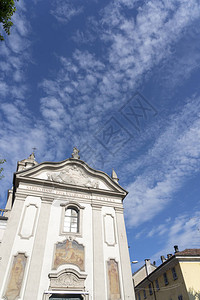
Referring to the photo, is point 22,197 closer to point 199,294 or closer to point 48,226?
point 48,226

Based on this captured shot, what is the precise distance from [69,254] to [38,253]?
5.59 feet

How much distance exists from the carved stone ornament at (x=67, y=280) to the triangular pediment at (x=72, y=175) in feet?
17.9

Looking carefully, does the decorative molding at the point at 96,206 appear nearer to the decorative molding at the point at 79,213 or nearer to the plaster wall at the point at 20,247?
the decorative molding at the point at 79,213

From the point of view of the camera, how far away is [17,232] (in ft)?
36.1

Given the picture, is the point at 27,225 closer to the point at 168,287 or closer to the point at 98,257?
the point at 98,257

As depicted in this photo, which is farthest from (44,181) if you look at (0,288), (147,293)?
(147,293)

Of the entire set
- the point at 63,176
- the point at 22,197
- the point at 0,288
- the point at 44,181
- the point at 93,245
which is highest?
the point at 63,176

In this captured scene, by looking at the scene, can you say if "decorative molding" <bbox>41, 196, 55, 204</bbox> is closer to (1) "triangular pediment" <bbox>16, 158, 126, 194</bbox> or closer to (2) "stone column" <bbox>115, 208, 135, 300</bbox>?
(1) "triangular pediment" <bbox>16, 158, 126, 194</bbox>

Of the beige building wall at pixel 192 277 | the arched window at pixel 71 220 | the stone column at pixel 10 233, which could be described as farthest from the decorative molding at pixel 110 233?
the beige building wall at pixel 192 277

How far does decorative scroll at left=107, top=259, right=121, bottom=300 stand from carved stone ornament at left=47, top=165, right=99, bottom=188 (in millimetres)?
5298

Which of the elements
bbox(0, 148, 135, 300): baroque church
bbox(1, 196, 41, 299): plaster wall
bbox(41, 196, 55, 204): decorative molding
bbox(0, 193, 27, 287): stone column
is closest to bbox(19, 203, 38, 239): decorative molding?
bbox(0, 148, 135, 300): baroque church

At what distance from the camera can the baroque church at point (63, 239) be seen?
10000mm

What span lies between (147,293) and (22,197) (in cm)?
2133

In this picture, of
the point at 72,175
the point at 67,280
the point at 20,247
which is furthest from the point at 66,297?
the point at 72,175
